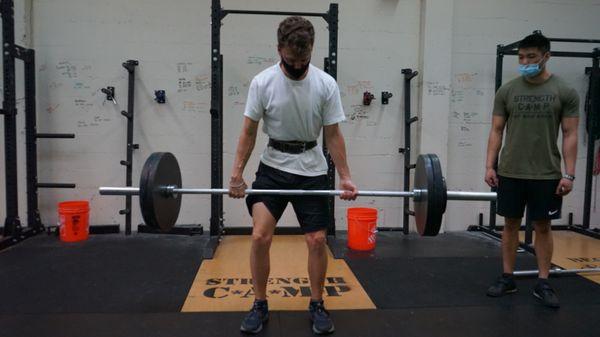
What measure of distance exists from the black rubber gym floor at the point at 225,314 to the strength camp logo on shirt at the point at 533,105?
973 millimetres

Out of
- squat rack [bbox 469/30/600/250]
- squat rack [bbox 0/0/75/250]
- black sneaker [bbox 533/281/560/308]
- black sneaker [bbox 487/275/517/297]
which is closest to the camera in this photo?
black sneaker [bbox 533/281/560/308]

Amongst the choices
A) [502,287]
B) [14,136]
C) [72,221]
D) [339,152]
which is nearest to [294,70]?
[339,152]

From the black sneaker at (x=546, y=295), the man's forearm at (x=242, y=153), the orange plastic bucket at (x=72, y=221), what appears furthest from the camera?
the orange plastic bucket at (x=72, y=221)

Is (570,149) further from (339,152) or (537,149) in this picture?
(339,152)

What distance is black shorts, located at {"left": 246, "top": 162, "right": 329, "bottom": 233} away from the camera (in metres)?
1.88

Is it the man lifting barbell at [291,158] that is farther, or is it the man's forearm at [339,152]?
the man's forearm at [339,152]

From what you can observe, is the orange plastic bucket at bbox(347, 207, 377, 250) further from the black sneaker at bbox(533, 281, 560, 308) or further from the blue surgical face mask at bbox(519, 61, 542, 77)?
the blue surgical face mask at bbox(519, 61, 542, 77)

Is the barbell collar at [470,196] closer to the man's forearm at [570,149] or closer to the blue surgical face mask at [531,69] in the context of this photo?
the man's forearm at [570,149]

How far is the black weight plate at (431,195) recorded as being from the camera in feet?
5.75

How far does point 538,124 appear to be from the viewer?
221 centimetres

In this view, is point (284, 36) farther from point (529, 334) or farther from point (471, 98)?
point (471, 98)

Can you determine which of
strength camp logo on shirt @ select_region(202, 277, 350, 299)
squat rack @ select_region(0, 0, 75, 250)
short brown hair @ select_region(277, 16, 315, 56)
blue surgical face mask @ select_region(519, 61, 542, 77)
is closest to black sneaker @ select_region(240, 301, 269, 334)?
strength camp logo on shirt @ select_region(202, 277, 350, 299)

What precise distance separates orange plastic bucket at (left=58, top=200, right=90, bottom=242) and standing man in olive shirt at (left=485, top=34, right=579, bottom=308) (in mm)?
2967

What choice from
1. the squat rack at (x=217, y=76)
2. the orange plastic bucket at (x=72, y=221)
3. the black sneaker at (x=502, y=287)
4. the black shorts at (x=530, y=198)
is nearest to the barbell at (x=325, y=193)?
Result: the black shorts at (x=530, y=198)
